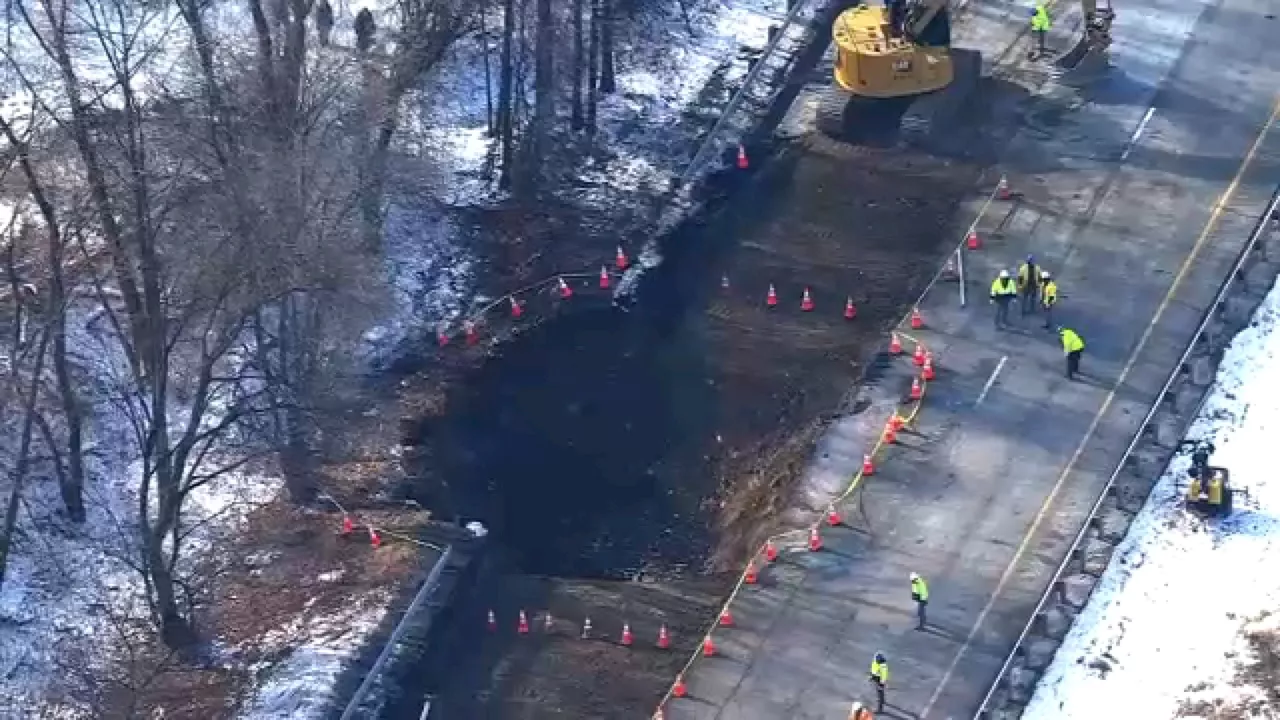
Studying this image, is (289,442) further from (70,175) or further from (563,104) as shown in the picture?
(563,104)

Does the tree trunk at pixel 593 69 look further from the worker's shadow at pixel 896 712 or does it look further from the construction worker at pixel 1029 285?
the worker's shadow at pixel 896 712

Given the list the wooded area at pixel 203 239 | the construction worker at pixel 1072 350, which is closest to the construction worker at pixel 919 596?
the construction worker at pixel 1072 350

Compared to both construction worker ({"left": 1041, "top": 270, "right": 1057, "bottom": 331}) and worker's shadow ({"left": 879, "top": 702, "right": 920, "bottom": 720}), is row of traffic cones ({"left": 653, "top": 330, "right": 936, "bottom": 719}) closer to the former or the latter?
construction worker ({"left": 1041, "top": 270, "right": 1057, "bottom": 331})

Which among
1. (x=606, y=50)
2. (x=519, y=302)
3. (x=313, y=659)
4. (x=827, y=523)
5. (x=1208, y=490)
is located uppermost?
(x=606, y=50)

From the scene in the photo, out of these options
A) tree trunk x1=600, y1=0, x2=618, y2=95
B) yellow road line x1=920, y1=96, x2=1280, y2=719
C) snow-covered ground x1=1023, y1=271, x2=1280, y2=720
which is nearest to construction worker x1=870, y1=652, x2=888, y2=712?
yellow road line x1=920, y1=96, x2=1280, y2=719

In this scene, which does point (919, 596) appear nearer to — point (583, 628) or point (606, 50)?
point (583, 628)

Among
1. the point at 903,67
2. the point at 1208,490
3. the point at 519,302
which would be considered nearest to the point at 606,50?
the point at 903,67

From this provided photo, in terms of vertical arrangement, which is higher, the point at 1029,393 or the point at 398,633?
the point at 1029,393
